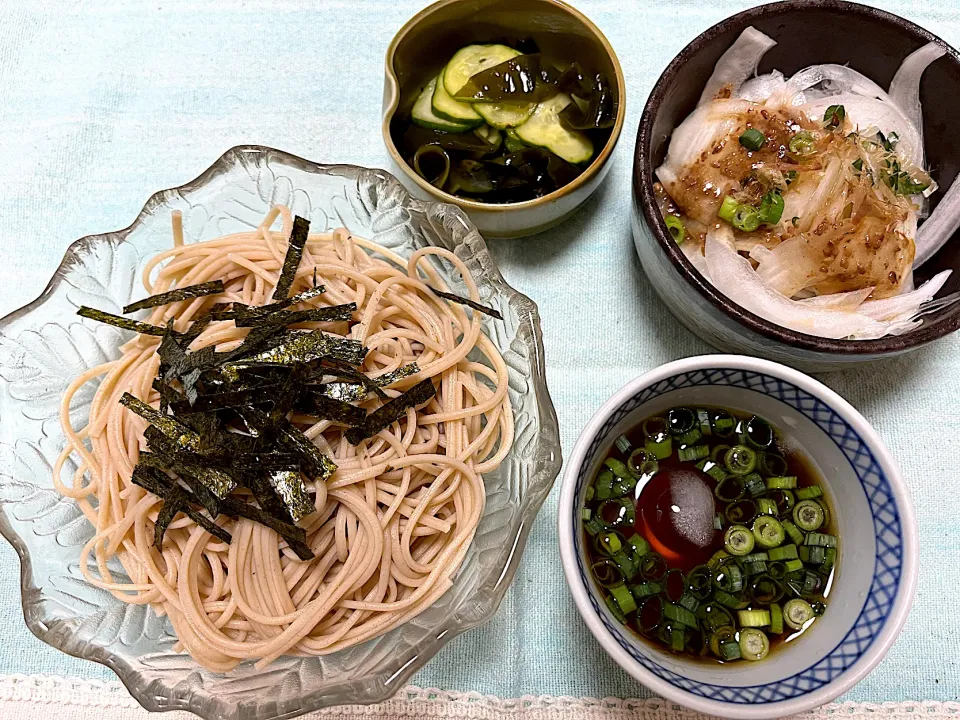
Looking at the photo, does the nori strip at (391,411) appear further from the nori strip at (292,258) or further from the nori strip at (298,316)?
the nori strip at (292,258)

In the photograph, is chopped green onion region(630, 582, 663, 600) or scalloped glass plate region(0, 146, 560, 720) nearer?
scalloped glass plate region(0, 146, 560, 720)

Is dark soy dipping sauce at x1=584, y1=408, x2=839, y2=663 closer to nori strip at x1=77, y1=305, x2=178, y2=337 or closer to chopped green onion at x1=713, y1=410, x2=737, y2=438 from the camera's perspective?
chopped green onion at x1=713, y1=410, x2=737, y2=438

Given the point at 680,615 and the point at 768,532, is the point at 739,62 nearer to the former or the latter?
the point at 768,532

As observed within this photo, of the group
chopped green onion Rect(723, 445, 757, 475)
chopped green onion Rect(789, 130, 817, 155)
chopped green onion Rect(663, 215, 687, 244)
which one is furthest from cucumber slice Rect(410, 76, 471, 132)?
chopped green onion Rect(723, 445, 757, 475)

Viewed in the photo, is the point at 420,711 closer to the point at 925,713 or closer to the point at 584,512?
the point at 584,512

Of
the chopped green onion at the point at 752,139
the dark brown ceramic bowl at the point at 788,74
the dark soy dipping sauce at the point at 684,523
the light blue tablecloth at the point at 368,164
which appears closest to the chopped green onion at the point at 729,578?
the dark soy dipping sauce at the point at 684,523

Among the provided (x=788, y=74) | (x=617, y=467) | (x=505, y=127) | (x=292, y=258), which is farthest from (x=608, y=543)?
(x=788, y=74)

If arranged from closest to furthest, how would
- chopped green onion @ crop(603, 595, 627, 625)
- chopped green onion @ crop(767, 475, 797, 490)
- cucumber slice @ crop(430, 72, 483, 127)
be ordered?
1. chopped green onion @ crop(603, 595, 627, 625)
2. chopped green onion @ crop(767, 475, 797, 490)
3. cucumber slice @ crop(430, 72, 483, 127)
